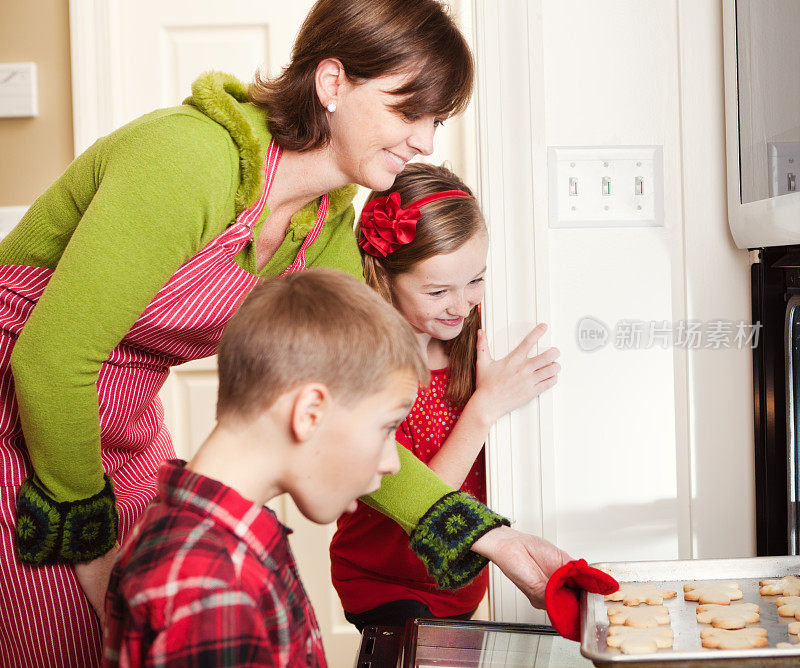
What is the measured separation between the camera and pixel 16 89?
213 centimetres

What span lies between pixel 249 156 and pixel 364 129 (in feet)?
0.47

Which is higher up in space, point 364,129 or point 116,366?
point 364,129

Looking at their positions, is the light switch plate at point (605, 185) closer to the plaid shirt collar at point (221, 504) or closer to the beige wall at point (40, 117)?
the plaid shirt collar at point (221, 504)

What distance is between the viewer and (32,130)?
2.16 meters

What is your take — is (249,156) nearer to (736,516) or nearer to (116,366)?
(116,366)

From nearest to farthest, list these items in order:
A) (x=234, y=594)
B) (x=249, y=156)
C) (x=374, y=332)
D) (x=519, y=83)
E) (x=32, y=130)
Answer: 1. (x=234, y=594)
2. (x=374, y=332)
3. (x=249, y=156)
4. (x=519, y=83)
5. (x=32, y=130)

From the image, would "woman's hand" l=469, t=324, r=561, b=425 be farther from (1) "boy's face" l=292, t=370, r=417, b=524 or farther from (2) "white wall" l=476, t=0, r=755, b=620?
(1) "boy's face" l=292, t=370, r=417, b=524

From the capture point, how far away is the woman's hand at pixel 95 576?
0.92 meters

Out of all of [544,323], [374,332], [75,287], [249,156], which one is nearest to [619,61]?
[544,323]

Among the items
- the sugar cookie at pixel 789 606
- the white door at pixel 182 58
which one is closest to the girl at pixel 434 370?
the sugar cookie at pixel 789 606

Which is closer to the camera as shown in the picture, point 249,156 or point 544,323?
point 249,156

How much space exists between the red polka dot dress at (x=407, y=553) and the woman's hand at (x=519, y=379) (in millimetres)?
117

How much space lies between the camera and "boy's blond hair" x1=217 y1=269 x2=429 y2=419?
2.31 ft
